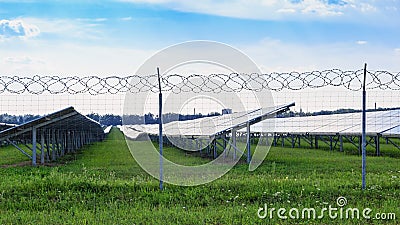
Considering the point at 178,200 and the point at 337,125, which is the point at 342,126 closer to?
the point at 337,125

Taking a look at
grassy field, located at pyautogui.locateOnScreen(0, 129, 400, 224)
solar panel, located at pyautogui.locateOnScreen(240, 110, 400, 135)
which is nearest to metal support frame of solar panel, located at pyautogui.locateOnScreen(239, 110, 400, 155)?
solar panel, located at pyautogui.locateOnScreen(240, 110, 400, 135)

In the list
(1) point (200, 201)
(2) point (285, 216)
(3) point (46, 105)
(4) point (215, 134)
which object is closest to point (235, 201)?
(1) point (200, 201)

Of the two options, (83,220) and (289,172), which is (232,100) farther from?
(83,220)

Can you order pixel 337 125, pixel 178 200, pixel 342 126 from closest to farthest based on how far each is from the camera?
1. pixel 178 200
2. pixel 342 126
3. pixel 337 125

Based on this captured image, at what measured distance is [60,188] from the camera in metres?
8.88

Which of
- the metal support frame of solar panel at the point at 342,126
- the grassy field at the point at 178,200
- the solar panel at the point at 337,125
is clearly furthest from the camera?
the solar panel at the point at 337,125

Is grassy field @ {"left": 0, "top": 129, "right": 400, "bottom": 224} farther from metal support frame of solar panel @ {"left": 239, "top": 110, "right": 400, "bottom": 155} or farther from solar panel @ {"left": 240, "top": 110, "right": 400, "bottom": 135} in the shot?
solar panel @ {"left": 240, "top": 110, "right": 400, "bottom": 135}

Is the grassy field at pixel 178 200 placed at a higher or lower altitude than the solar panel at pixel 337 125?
lower

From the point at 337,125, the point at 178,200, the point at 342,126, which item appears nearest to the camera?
the point at 178,200

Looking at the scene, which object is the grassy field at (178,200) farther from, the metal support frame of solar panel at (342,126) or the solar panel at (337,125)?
the solar panel at (337,125)

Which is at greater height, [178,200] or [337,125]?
[337,125]

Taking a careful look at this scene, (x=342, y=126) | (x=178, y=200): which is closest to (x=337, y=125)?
(x=342, y=126)

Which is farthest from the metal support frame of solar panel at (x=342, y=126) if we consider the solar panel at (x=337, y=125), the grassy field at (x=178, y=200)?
the grassy field at (x=178, y=200)

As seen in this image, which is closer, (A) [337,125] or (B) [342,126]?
(B) [342,126]
